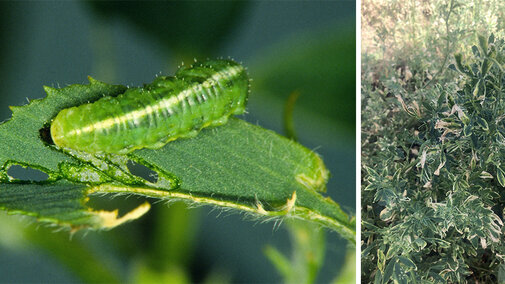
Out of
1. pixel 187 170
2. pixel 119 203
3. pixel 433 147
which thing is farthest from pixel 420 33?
pixel 119 203

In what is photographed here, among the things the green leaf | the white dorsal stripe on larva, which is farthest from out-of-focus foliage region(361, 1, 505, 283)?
the white dorsal stripe on larva

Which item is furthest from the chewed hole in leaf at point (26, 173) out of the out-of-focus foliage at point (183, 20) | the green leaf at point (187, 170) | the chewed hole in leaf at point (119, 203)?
the out-of-focus foliage at point (183, 20)

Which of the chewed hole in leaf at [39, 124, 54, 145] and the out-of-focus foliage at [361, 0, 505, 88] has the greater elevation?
the chewed hole in leaf at [39, 124, 54, 145]

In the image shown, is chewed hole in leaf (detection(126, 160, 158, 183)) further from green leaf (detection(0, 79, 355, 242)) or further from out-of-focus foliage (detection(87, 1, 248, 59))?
out-of-focus foliage (detection(87, 1, 248, 59))

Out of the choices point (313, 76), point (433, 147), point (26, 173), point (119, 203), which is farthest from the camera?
point (313, 76)

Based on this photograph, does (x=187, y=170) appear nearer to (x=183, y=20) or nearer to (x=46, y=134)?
(x=46, y=134)

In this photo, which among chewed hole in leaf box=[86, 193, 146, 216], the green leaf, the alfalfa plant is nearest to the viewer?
the green leaf

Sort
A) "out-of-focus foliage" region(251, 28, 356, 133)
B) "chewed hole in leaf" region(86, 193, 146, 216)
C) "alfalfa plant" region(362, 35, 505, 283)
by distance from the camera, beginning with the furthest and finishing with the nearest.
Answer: "out-of-focus foliage" region(251, 28, 356, 133) → "chewed hole in leaf" region(86, 193, 146, 216) → "alfalfa plant" region(362, 35, 505, 283)
